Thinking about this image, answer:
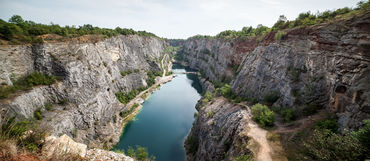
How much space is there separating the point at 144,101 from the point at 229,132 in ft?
100

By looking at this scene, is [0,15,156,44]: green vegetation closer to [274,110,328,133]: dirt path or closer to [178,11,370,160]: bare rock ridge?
[178,11,370,160]: bare rock ridge

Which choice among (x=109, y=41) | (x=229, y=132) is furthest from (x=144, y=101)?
(x=229, y=132)

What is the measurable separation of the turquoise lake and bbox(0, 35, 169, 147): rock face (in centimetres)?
331

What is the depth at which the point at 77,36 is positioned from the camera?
27.7 meters

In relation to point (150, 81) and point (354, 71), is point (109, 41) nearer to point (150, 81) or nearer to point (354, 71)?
point (150, 81)

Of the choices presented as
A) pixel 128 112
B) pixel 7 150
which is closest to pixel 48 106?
pixel 128 112

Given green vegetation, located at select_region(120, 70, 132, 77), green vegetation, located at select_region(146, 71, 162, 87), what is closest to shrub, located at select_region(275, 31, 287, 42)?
green vegetation, located at select_region(120, 70, 132, 77)

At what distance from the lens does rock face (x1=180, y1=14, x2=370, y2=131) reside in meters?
10.3

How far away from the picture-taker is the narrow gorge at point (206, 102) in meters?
9.03

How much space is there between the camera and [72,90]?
23.1 meters

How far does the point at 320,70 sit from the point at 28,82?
34.6 m

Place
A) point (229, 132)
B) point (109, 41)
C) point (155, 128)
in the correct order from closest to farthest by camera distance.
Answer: point (229, 132)
point (155, 128)
point (109, 41)

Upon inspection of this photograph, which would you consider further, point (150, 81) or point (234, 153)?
point (150, 81)

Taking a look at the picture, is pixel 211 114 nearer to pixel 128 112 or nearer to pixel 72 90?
pixel 128 112
